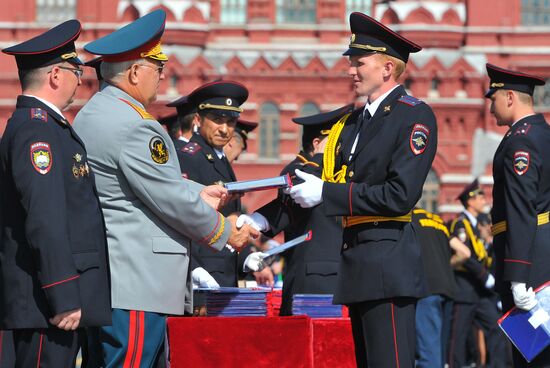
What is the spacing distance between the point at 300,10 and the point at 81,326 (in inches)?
1262

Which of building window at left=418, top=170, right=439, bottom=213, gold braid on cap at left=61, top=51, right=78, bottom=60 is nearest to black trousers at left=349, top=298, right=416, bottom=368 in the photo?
gold braid on cap at left=61, top=51, right=78, bottom=60

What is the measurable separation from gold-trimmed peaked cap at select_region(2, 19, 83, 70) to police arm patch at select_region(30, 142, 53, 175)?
1.48 feet

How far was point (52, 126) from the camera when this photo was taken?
5871mm

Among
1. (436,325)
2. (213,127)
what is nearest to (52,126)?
(213,127)

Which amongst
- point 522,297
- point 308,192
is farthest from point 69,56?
point 522,297

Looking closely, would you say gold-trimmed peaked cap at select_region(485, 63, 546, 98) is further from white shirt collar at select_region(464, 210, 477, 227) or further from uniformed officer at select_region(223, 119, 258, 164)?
white shirt collar at select_region(464, 210, 477, 227)

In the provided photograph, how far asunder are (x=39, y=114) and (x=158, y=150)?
0.56 meters

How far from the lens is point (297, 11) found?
1470 inches

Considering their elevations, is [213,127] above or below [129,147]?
below

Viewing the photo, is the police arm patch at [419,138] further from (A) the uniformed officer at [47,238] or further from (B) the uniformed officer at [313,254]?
(B) the uniformed officer at [313,254]

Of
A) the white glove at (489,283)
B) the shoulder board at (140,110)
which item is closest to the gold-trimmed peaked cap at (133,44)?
the shoulder board at (140,110)

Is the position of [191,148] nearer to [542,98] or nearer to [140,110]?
[140,110]

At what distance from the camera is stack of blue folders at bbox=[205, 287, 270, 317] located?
692 centimetres

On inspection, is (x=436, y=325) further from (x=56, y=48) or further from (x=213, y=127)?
(x=56, y=48)
